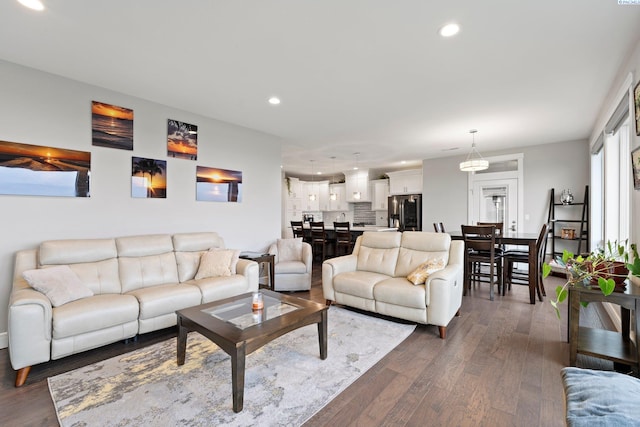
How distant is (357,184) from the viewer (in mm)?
9070

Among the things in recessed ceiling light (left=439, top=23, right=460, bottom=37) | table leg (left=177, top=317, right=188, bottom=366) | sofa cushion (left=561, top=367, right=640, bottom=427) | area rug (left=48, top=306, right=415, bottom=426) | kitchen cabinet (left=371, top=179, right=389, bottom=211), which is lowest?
area rug (left=48, top=306, right=415, bottom=426)

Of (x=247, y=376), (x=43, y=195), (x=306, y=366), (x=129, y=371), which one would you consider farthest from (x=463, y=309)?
(x=43, y=195)

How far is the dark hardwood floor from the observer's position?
1.73 metres

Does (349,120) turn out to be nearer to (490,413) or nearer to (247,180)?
(247,180)

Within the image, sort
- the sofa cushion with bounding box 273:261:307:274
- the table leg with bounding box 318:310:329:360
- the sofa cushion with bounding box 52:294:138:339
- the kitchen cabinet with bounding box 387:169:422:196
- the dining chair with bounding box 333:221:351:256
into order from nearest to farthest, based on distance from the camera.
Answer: the sofa cushion with bounding box 52:294:138:339, the table leg with bounding box 318:310:329:360, the sofa cushion with bounding box 273:261:307:274, the dining chair with bounding box 333:221:351:256, the kitchen cabinet with bounding box 387:169:422:196

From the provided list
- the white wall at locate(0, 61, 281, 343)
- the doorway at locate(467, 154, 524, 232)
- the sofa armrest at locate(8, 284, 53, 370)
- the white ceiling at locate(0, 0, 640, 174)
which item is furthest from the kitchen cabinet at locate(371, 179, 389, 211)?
the sofa armrest at locate(8, 284, 53, 370)

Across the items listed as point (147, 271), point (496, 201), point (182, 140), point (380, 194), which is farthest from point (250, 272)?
point (380, 194)

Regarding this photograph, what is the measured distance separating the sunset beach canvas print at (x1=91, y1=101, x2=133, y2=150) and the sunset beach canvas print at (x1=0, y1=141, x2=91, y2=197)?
25 centimetres

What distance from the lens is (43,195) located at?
2.92 metres

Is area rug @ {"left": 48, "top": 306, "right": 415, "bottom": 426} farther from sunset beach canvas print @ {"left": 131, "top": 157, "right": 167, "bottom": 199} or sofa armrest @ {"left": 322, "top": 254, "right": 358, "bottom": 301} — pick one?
sunset beach canvas print @ {"left": 131, "top": 157, "right": 167, "bottom": 199}

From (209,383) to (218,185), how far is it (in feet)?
9.68

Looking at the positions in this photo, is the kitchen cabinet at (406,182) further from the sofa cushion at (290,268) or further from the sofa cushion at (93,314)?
the sofa cushion at (93,314)

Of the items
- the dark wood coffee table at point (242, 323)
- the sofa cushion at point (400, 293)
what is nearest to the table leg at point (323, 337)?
the dark wood coffee table at point (242, 323)

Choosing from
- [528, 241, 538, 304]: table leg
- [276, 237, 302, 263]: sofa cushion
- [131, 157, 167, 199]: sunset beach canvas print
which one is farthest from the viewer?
[276, 237, 302, 263]: sofa cushion
